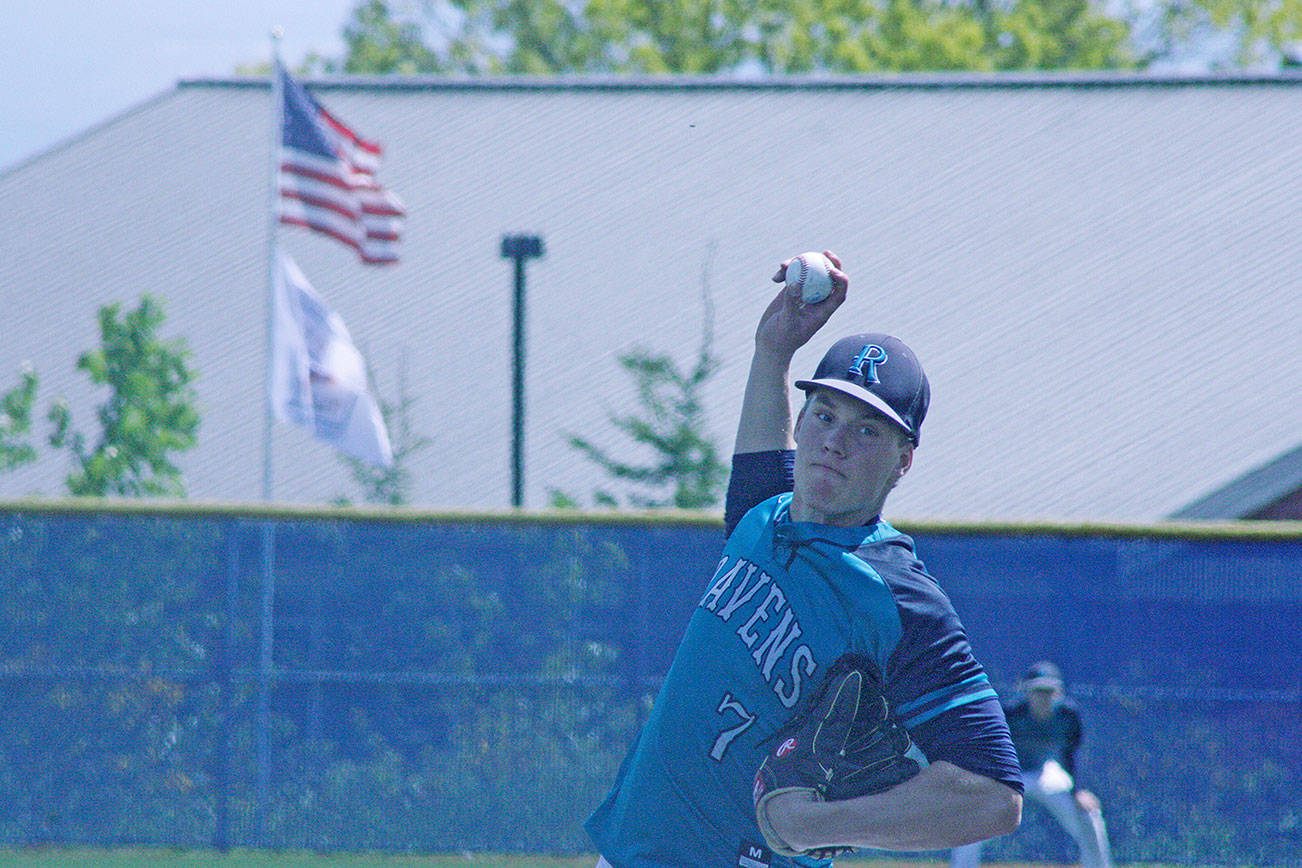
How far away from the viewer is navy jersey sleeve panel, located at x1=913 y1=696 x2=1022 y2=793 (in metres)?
2.36

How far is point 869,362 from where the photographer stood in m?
2.70

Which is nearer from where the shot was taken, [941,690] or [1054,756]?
[941,690]

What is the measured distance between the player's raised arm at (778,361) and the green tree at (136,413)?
42.8 ft

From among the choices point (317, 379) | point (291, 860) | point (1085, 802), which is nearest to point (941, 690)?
point (1085, 802)

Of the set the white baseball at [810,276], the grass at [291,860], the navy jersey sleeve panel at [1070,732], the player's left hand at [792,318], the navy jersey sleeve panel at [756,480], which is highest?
the white baseball at [810,276]

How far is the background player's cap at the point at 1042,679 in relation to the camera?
9.13 m

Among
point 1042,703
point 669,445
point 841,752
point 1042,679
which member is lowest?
point 1042,703

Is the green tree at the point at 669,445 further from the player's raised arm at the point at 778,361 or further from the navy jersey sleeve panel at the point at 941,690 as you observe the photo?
the navy jersey sleeve panel at the point at 941,690

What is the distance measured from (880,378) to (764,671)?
0.59m

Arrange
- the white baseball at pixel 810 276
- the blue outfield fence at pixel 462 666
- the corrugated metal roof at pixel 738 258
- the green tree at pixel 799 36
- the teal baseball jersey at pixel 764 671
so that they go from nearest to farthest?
the teal baseball jersey at pixel 764 671, the white baseball at pixel 810 276, the blue outfield fence at pixel 462 666, the corrugated metal roof at pixel 738 258, the green tree at pixel 799 36

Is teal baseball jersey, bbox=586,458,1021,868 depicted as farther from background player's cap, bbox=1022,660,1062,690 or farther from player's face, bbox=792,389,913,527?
background player's cap, bbox=1022,660,1062,690

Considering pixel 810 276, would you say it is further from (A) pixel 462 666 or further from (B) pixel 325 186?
(B) pixel 325 186

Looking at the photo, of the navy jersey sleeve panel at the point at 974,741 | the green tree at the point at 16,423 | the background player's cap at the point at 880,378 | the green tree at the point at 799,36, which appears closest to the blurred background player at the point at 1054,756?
the background player's cap at the point at 880,378

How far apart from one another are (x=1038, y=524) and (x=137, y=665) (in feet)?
20.4
